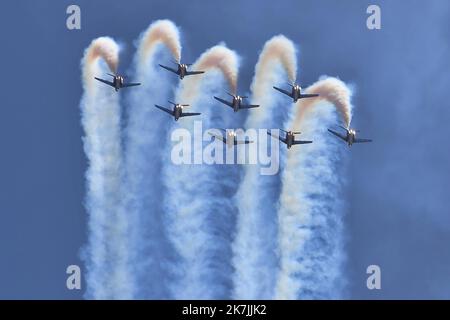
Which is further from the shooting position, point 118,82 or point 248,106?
point 118,82

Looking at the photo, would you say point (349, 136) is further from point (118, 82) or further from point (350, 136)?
point (118, 82)

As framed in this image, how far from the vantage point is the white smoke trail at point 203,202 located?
486 ft

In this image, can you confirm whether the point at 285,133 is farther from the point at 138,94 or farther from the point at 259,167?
the point at 138,94

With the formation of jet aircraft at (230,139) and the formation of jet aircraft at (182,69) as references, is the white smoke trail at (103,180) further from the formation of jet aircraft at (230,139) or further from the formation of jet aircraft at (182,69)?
the formation of jet aircraft at (230,139)

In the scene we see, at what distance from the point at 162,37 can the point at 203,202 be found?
14.1 meters

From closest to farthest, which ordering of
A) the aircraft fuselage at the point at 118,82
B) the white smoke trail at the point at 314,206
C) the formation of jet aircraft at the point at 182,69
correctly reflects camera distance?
the white smoke trail at the point at 314,206 → the formation of jet aircraft at the point at 182,69 → the aircraft fuselage at the point at 118,82

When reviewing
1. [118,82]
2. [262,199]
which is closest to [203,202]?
[262,199]

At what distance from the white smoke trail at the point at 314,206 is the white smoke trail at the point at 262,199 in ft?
3.35

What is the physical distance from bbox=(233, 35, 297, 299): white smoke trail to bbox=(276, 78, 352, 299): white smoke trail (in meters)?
1.02

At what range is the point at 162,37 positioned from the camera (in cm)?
15175

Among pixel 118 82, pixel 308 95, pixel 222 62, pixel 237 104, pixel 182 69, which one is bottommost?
pixel 237 104

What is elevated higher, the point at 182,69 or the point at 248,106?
the point at 182,69

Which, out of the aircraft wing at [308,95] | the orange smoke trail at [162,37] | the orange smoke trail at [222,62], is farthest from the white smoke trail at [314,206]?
the orange smoke trail at [162,37]
